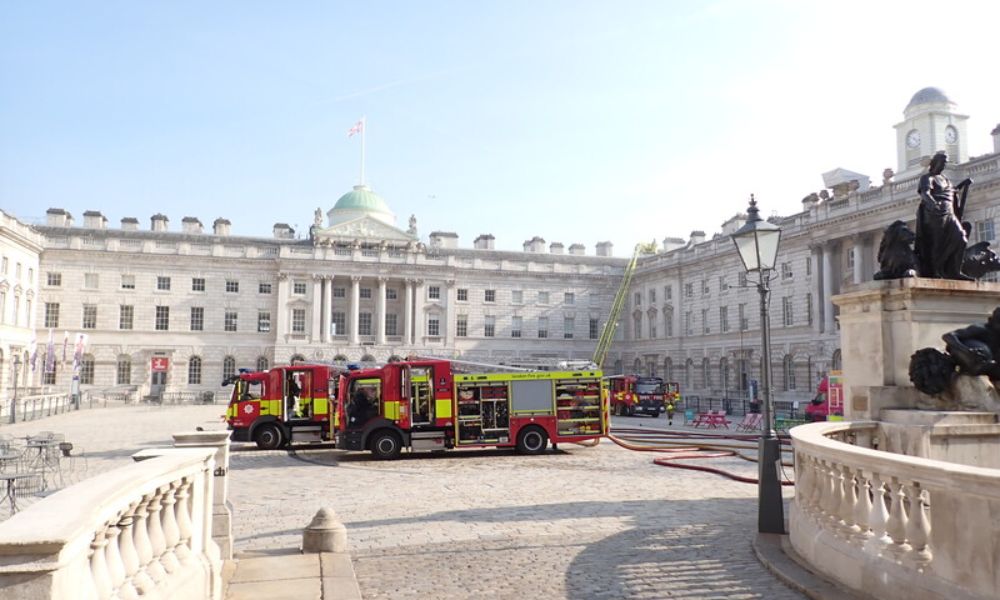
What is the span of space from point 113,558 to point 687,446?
20082 mm

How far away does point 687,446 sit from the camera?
2242 centimetres

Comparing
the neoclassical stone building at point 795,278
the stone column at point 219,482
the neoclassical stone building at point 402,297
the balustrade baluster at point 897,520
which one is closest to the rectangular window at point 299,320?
the neoclassical stone building at point 402,297

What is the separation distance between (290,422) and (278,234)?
171ft

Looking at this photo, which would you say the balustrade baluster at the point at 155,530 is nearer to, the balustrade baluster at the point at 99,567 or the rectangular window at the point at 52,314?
the balustrade baluster at the point at 99,567

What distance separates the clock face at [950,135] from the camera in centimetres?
5703

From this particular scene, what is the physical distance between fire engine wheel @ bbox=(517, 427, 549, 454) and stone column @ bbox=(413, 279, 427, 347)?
4744 cm

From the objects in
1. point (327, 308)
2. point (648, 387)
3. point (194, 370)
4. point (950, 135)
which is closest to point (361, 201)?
point (327, 308)

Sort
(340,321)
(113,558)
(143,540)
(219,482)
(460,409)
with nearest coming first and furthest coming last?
(113,558)
(143,540)
(219,482)
(460,409)
(340,321)

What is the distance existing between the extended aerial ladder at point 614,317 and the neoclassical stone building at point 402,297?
122 cm

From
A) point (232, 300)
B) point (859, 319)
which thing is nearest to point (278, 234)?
point (232, 300)

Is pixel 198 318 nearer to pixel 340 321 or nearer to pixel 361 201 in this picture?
pixel 340 321

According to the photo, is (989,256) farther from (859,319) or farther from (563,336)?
(563,336)

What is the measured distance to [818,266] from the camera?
48.5m

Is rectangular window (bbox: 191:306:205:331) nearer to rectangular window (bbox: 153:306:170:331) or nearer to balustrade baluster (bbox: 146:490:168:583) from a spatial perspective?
rectangular window (bbox: 153:306:170:331)
